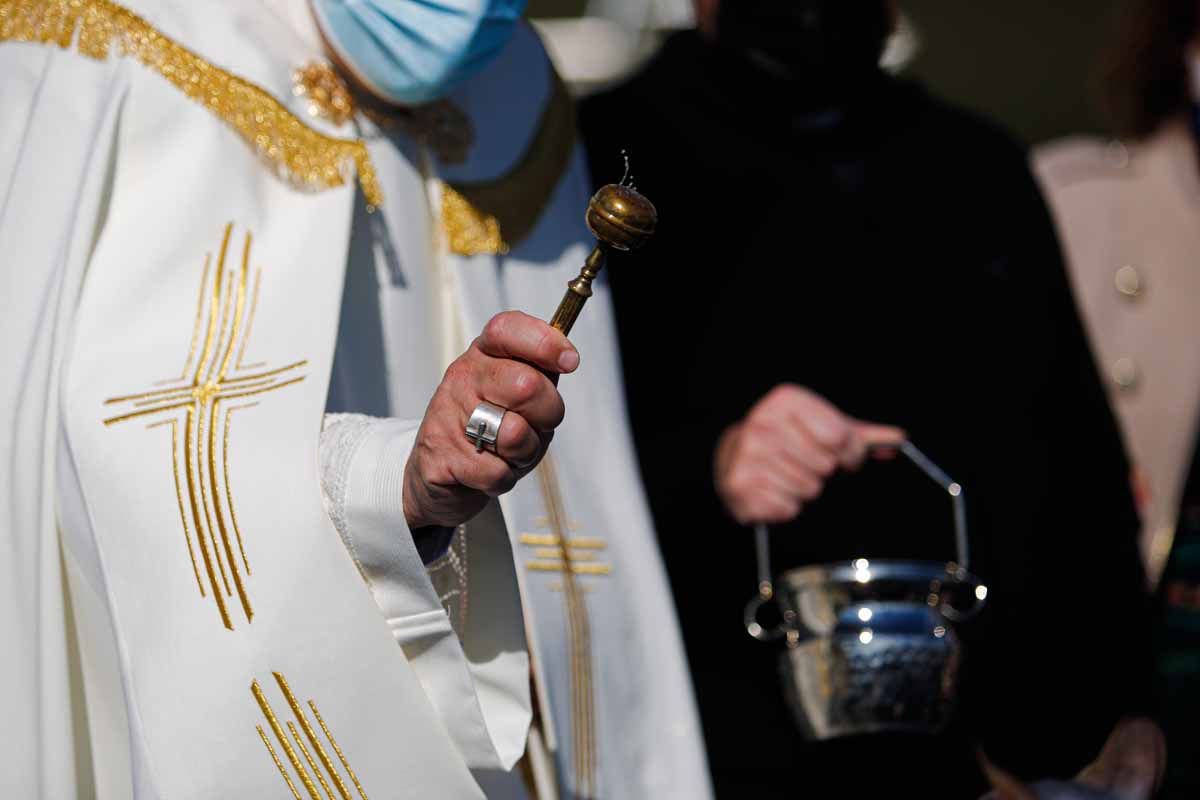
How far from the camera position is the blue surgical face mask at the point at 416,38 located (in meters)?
2.12

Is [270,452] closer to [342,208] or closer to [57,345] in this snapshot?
[57,345]

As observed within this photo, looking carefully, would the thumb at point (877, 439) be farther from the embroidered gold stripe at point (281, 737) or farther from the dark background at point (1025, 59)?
the dark background at point (1025, 59)

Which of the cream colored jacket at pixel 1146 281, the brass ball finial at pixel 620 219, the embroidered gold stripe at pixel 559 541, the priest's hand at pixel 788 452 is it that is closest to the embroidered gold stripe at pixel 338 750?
the embroidered gold stripe at pixel 559 541

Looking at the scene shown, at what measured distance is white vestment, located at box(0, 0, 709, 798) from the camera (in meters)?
1.89

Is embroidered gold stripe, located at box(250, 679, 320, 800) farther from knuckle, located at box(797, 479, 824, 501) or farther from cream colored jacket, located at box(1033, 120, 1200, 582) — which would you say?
cream colored jacket, located at box(1033, 120, 1200, 582)

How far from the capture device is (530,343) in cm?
167

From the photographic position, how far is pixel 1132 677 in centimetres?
297

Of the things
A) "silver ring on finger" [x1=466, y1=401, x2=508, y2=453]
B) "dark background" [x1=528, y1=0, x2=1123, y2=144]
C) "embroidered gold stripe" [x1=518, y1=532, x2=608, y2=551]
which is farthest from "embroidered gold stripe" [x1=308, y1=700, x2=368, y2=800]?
"dark background" [x1=528, y1=0, x2=1123, y2=144]

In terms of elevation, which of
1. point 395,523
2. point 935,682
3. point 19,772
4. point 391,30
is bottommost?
point 935,682

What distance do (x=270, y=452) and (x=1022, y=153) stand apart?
2171mm

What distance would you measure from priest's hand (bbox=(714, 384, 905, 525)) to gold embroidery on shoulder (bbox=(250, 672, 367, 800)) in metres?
1.14

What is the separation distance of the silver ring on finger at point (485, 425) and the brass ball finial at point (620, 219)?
0.21 meters

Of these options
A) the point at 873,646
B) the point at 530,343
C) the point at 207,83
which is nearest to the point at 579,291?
the point at 530,343

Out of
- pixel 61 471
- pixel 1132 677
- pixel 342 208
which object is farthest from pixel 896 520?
pixel 61 471
